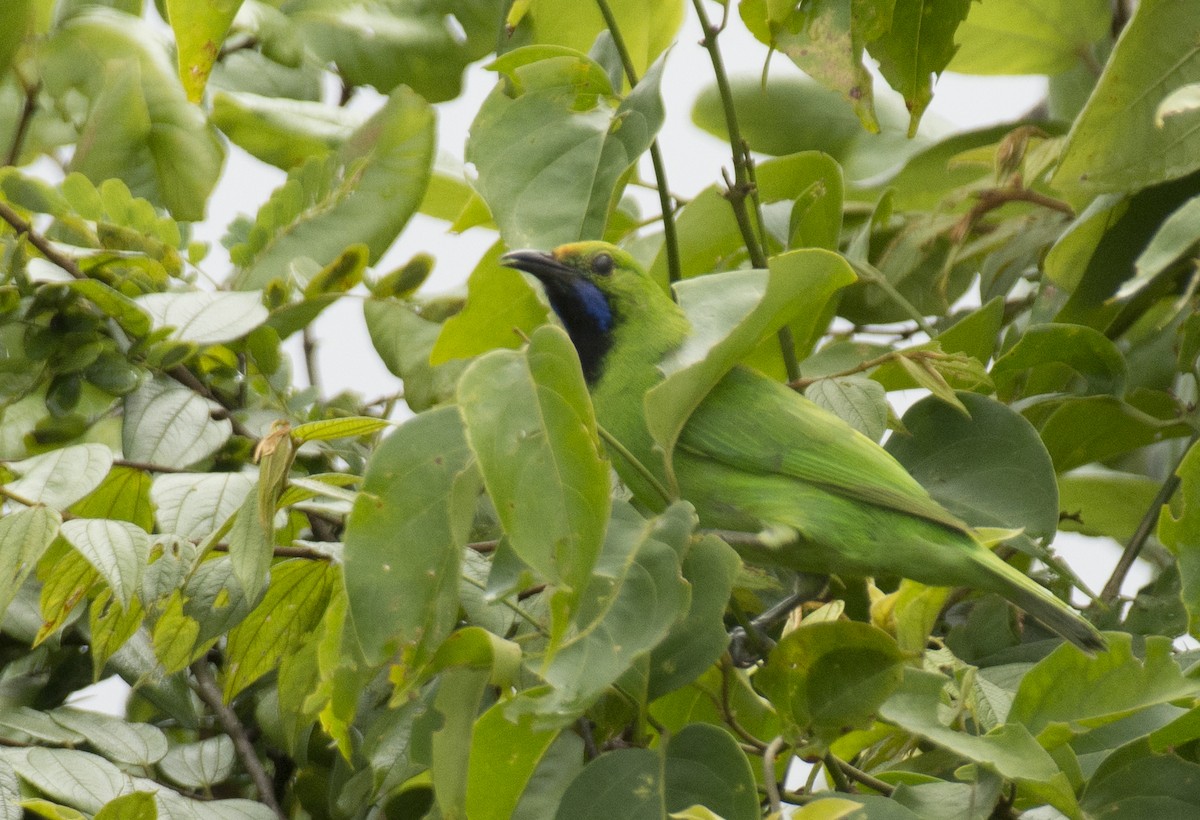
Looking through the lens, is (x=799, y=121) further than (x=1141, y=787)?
Yes

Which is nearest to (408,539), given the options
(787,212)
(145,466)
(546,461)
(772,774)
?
(546,461)

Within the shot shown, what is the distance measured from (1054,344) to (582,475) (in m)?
1.46

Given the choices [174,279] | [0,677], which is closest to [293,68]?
[174,279]

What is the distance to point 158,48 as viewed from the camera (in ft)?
9.43

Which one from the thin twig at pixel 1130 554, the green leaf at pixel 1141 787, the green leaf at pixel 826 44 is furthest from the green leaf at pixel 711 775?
the thin twig at pixel 1130 554

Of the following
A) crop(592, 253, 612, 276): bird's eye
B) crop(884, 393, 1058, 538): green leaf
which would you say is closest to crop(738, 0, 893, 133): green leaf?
crop(884, 393, 1058, 538): green leaf

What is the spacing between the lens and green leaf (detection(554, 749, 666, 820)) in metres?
1.48

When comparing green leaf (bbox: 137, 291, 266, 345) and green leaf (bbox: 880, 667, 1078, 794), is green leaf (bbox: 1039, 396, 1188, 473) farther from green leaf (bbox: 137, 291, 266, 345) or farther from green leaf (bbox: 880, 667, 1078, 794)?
green leaf (bbox: 137, 291, 266, 345)

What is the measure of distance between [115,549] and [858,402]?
1200 millimetres

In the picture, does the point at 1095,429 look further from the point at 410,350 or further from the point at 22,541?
the point at 22,541

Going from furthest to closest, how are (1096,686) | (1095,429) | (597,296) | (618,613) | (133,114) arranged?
(597,296), (133,114), (1095,429), (1096,686), (618,613)

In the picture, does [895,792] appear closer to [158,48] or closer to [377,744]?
[377,744]

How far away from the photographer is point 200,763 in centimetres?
221

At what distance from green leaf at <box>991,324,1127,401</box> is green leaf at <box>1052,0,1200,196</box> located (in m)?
0.28
